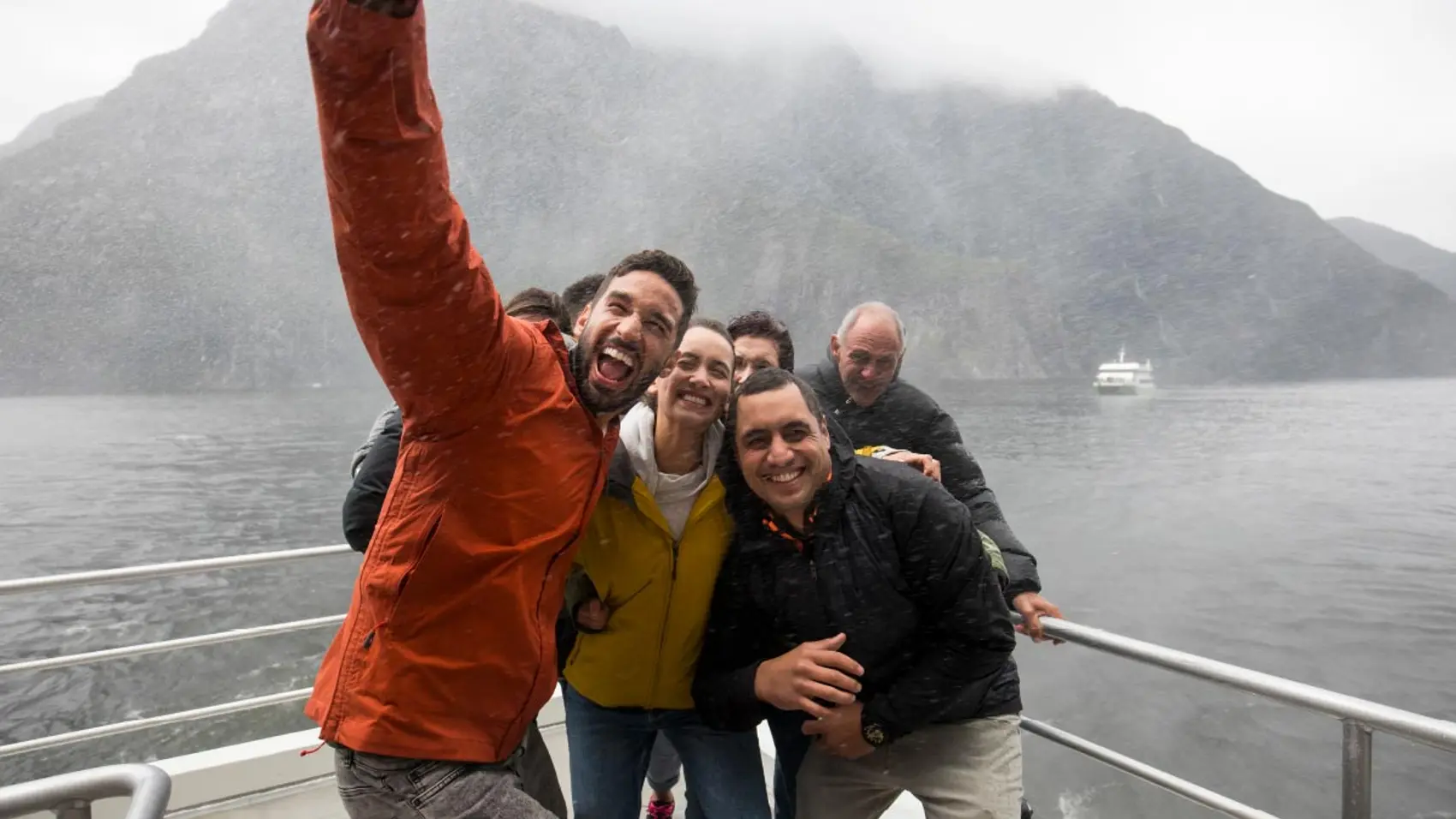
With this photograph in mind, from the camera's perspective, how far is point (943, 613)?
204cm

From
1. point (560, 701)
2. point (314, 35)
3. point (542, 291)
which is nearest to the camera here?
point (314, 35)

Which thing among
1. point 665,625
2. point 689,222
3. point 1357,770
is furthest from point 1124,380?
point 665,625

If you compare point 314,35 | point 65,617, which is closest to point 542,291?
point 314,35

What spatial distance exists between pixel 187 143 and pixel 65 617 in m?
149

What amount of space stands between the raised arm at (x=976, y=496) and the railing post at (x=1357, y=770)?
2.65ft

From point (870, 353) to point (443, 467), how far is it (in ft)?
6.68

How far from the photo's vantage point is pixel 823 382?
3174mm

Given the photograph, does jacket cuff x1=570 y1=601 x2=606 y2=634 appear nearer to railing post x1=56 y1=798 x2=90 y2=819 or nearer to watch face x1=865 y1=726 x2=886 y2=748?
watch face x1=865 y1=726 x2=886 y2=748

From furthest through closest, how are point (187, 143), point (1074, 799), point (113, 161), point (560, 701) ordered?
1. point (187, 143)
2. point (113, 161)
3. point (1074, 799)
4. point (560, 701)

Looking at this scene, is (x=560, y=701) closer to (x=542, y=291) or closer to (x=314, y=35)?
(x=542, y=291)

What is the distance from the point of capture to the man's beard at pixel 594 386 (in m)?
1.51

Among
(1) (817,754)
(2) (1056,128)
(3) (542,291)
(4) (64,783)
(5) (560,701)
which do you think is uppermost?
(2) (1056,128)

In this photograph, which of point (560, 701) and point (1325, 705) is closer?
point (1325, 705)

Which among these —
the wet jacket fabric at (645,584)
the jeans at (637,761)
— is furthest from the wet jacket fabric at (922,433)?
the jeans at (637,761)
